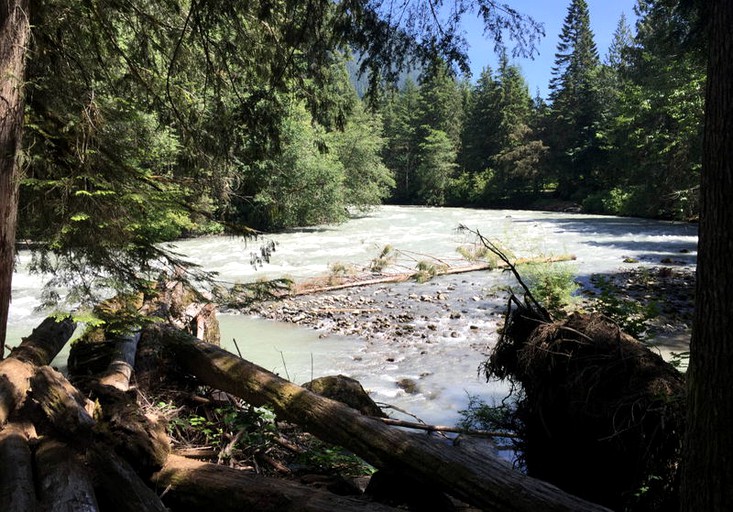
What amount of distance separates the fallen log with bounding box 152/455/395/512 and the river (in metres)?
2.42

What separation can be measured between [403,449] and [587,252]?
60.8 feet

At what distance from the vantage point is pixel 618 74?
151 feet

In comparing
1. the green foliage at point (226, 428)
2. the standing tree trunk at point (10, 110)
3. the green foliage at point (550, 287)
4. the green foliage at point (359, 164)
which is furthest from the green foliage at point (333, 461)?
the green foliage at point (359, 164)

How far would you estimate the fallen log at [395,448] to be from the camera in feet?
8.79

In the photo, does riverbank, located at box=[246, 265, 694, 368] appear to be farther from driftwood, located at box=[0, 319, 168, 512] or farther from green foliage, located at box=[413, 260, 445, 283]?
driftwood, located at box=[0, 319, 168, 512]

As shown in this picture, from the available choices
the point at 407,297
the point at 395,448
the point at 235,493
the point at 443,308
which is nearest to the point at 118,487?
the point at 235,493

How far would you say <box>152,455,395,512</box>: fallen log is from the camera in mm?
2641

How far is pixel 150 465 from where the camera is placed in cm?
291

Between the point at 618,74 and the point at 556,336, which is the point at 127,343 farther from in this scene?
the point at 618,74

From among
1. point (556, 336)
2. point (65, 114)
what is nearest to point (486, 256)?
point (556, 336)

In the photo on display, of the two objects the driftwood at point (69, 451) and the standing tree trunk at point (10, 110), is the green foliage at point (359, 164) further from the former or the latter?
the driftwood at point (69, 451)

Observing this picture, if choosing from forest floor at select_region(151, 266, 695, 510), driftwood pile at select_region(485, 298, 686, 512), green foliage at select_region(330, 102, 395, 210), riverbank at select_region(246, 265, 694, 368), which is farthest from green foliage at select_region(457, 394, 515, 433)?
green foliage at select_region(330, 102, 395, 210)

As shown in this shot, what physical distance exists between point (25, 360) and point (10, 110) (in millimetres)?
1951

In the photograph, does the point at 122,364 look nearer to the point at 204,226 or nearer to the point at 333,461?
the point at 204,226
